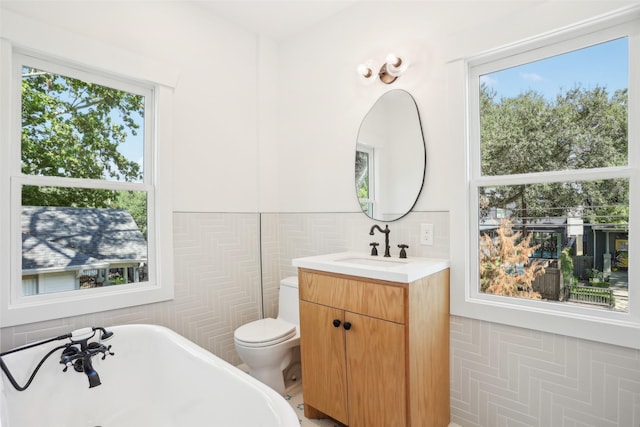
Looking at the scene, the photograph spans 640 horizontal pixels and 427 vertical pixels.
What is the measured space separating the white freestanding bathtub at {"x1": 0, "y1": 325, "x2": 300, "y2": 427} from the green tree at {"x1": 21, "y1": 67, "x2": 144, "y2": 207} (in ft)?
2.78

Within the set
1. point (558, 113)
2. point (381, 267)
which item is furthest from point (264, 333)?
point (558, 113)

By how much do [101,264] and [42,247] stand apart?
0.32m

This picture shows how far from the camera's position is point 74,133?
6.61 feet

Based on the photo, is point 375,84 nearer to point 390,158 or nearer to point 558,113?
point 390,158

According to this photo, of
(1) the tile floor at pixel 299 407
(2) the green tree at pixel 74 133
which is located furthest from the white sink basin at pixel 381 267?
(2) the green tree at pixel 74 133

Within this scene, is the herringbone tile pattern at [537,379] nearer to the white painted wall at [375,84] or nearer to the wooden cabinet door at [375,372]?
the wooden cabinet door at [375,372]

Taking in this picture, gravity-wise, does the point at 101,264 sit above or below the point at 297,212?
below

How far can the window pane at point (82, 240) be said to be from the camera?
73.1 inches

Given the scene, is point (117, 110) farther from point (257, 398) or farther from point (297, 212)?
point (257, 398)

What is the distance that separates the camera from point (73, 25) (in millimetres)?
1923

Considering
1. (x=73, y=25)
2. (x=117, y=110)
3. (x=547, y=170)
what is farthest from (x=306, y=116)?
(x=547, y=170)

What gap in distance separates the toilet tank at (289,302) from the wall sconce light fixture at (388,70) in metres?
1.58

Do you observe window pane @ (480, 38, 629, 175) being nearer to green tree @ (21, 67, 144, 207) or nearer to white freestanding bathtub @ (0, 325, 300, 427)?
white freestanding bathtub @ (0, 325, 300, 427)

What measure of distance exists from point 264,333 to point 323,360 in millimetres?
502
